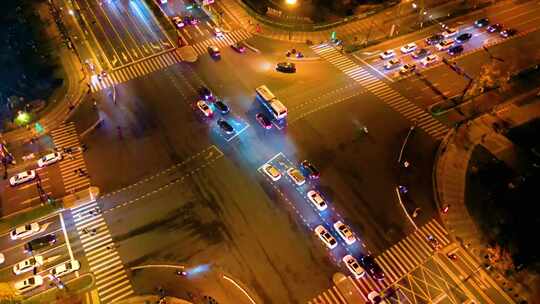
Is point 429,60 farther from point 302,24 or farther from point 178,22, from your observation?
point 178,22

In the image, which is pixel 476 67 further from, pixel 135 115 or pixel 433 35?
pixel 135 115

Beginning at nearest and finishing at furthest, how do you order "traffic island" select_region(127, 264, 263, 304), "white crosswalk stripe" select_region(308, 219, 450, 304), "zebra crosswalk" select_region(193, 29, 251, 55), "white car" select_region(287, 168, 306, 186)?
"traffic island" select_region(127, 264, 263, 304) → "white crosswalk stripe" select_region(308, 219, 450, 304) → "white car" select_region(287, 168, 306, 186) → "zebra crosswalk" select_region(193, 29, 251, 55)

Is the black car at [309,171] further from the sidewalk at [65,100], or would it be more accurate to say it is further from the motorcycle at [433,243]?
the sidewalk at [65,100]

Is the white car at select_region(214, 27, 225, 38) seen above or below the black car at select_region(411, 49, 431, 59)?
above

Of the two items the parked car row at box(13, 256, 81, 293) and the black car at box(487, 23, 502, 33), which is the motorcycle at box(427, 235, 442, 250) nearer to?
the parked car row at box(13, 256, 81, 293)

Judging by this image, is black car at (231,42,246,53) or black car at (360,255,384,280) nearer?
black car at (360,255,384,280)

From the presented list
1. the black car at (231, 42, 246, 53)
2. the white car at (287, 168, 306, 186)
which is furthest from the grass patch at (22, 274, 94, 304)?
the black car at (231, 42, 246, 53)

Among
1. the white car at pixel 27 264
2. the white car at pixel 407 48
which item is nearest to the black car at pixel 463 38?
the white car at pixel 407 48
